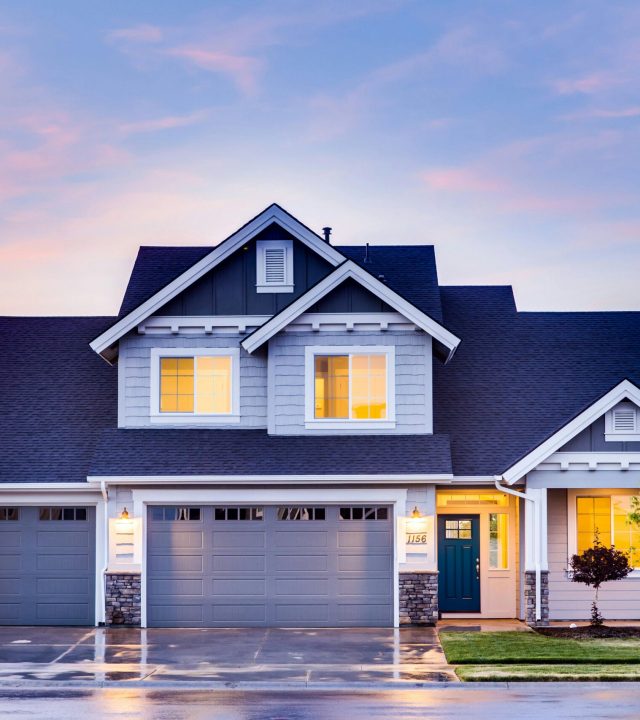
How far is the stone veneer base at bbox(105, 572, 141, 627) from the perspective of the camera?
22656 millimetres

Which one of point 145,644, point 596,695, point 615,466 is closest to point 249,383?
point 145,644

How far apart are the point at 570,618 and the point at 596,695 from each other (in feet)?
25.4

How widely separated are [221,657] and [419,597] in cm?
507

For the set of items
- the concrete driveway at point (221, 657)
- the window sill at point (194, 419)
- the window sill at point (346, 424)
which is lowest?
the concrete driveway at point (221, 657)

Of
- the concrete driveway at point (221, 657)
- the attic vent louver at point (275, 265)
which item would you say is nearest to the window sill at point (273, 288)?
the attic vent louver at point (275, 265)

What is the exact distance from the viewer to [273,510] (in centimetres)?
2295

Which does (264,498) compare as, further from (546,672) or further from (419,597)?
(546,672)

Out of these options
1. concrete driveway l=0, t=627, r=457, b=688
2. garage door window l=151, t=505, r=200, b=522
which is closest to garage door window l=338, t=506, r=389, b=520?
concrete driveway l=0, t=627, r=457, b=688

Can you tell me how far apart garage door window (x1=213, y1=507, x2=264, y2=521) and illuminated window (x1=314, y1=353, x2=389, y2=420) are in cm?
234

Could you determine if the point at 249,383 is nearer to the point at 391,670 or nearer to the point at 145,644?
the point at 145,644

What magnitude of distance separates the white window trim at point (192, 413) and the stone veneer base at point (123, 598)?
338cm

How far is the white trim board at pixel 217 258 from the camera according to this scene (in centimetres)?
2361

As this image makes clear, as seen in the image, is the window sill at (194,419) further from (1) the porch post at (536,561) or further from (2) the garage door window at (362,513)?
(1) the porch post at (536,561)

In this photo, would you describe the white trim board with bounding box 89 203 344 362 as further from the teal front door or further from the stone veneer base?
the teal front door
